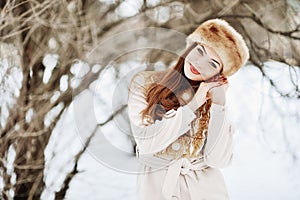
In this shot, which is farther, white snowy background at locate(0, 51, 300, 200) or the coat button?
white snowy background at locate(0, 51, 300, 200)

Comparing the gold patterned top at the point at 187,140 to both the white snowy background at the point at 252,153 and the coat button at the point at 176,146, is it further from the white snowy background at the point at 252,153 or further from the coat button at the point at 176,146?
the white snowy background at the point at 252,153

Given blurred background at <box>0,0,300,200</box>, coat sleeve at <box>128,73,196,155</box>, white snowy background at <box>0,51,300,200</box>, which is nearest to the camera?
coat sleeve at <box>128,73,196,155</box>

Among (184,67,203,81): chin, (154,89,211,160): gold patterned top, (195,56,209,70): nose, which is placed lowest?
(154,89,211,160): gold patterned top

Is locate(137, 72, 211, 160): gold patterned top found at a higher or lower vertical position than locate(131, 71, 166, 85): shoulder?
lower

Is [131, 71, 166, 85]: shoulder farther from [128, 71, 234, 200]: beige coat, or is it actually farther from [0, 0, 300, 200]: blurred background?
[0, 0, 300, 200]: blurred background

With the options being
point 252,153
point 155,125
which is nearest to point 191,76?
point 155,125

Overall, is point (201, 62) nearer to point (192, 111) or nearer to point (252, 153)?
point (192, 111)

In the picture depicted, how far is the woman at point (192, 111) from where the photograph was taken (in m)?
1.15

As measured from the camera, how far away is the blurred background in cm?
166

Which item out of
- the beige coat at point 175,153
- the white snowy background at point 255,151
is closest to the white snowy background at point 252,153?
the white snowy background at point 255,151

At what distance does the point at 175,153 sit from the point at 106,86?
550 mm

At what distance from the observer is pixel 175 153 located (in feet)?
3.91

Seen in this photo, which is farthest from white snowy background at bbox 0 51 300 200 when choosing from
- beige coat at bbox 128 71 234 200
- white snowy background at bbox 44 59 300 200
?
beige coat at bbox 128 71 234 200

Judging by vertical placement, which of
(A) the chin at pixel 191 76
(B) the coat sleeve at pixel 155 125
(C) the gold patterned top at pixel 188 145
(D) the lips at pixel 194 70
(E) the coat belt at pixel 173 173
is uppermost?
(D) the lips at pixel 194 70
